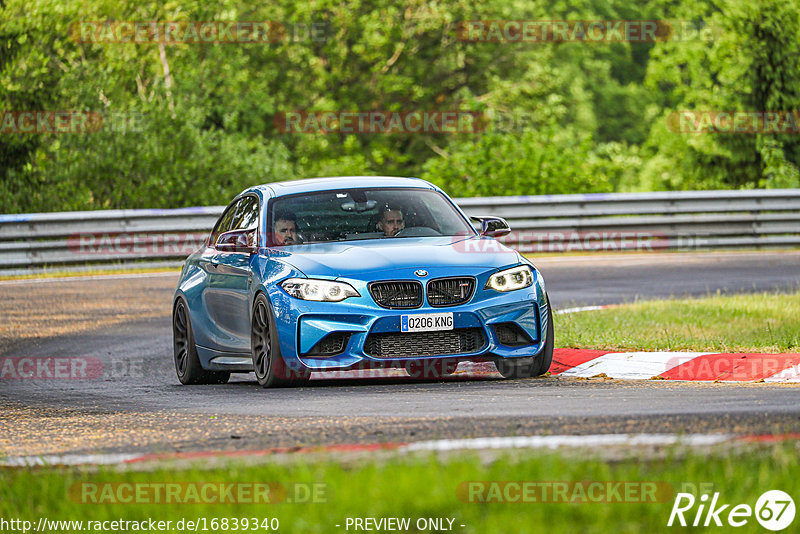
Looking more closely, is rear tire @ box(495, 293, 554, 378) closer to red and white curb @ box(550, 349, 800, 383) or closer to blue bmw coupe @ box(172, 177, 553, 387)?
blue bmw coupe @ box(172, 177, 553, 387)

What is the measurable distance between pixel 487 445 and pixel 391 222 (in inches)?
194

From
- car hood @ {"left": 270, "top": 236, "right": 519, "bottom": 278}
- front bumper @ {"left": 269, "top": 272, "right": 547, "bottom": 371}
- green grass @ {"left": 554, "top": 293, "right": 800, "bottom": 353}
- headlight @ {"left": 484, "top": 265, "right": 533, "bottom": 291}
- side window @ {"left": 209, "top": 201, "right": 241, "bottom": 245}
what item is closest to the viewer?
front bumper @ {"left": 269, "top": 272, "right": 547, "bottom": 371}

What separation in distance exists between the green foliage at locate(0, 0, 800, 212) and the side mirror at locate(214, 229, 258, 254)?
52.0 ft

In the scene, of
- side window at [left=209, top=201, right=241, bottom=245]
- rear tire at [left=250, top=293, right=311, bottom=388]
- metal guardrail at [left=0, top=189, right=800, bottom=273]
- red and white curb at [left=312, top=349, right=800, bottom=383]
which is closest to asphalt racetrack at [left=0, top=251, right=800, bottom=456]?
rear tire at [left=250, top=293, right=311, bottom=388]

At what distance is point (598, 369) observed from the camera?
10.7m

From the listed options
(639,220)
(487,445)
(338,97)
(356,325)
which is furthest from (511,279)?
(338,97)

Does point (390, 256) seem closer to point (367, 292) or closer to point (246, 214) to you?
point (367, 292)

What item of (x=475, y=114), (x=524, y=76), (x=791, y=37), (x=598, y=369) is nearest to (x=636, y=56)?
(x=524, y=76)

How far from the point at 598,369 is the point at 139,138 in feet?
58.7

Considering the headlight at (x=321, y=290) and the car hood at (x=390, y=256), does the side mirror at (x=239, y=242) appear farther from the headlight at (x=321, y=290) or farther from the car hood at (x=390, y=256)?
the headlight at (x=321, y=290)

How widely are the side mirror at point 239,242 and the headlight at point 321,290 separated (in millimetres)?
1031

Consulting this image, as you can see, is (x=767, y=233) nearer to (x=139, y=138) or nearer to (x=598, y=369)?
(x=139, y=138)

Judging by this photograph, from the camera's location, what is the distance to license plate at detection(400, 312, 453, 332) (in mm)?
9672

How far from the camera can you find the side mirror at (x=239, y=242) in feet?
35.2
